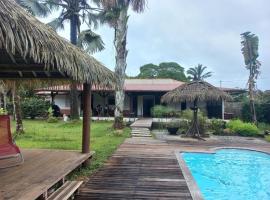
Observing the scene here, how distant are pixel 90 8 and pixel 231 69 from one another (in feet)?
87.0

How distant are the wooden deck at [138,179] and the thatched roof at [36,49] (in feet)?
7.17

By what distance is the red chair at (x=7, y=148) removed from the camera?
8.00 m

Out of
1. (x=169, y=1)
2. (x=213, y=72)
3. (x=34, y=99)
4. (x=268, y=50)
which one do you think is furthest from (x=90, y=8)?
(x=213, y=72)

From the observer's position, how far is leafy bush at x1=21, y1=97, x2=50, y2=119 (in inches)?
1119

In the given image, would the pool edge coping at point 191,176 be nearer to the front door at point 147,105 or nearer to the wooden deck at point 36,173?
the wooden deck at point 36,173

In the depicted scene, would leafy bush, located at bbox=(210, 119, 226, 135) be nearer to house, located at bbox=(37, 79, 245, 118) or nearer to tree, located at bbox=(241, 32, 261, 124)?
tree, located at bbox=(241, 32, 261, 124)

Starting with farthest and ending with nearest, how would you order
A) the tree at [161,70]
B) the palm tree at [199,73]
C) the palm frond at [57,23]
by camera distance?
the tree at [161,70]
the palm tree at [199,73]
the palm frond at [57,23]

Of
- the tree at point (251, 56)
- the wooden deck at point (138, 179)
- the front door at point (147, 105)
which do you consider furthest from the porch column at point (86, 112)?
the front door at point (147, 105)

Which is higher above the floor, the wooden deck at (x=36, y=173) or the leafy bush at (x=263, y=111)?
the leafy bush at (x=263, y=111)

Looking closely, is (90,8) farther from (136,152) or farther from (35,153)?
(35,153)

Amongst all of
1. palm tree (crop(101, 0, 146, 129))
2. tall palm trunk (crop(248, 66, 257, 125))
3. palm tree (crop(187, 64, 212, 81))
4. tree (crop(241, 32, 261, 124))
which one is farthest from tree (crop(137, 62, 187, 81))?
palm tree (crop(101, 0, 146, 129))

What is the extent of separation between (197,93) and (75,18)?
32.5 feet

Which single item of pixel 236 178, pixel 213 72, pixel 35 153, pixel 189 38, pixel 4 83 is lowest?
pixel 236 178

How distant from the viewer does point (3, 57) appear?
7258mm
